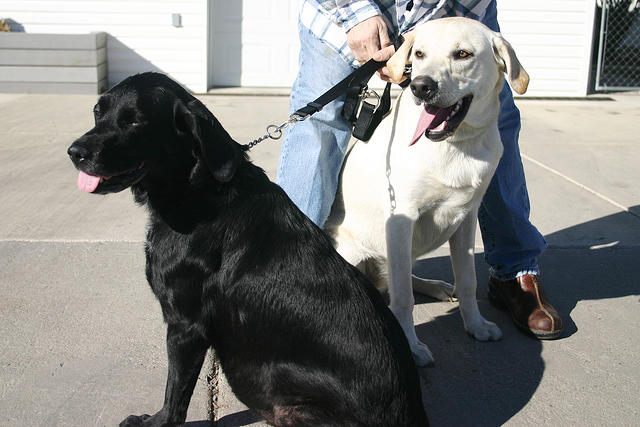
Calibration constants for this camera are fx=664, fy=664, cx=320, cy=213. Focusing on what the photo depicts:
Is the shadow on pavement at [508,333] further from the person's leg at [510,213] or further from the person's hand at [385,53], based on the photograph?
the person's hand at [385,53]

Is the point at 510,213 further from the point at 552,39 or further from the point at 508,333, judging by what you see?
the point at 552,39

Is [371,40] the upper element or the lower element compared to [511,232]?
upper

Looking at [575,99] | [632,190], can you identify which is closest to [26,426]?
[632,190]

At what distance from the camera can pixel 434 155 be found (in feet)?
8.83

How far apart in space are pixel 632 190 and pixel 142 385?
4.19m

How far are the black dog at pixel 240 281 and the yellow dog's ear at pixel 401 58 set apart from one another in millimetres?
824

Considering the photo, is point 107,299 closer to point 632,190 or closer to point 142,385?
point 142,385

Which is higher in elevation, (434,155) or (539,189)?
(434,155)

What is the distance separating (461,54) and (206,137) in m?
1.07

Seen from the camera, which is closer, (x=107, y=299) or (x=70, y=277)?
(x=107, y=299)

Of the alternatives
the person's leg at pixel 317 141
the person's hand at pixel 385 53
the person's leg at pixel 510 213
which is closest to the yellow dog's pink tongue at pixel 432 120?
the person's hand at pixel 385 53

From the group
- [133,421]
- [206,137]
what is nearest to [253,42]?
[206,137]

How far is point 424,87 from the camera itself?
8.05ft

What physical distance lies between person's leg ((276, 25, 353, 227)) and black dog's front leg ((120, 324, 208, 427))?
38.7 inches
